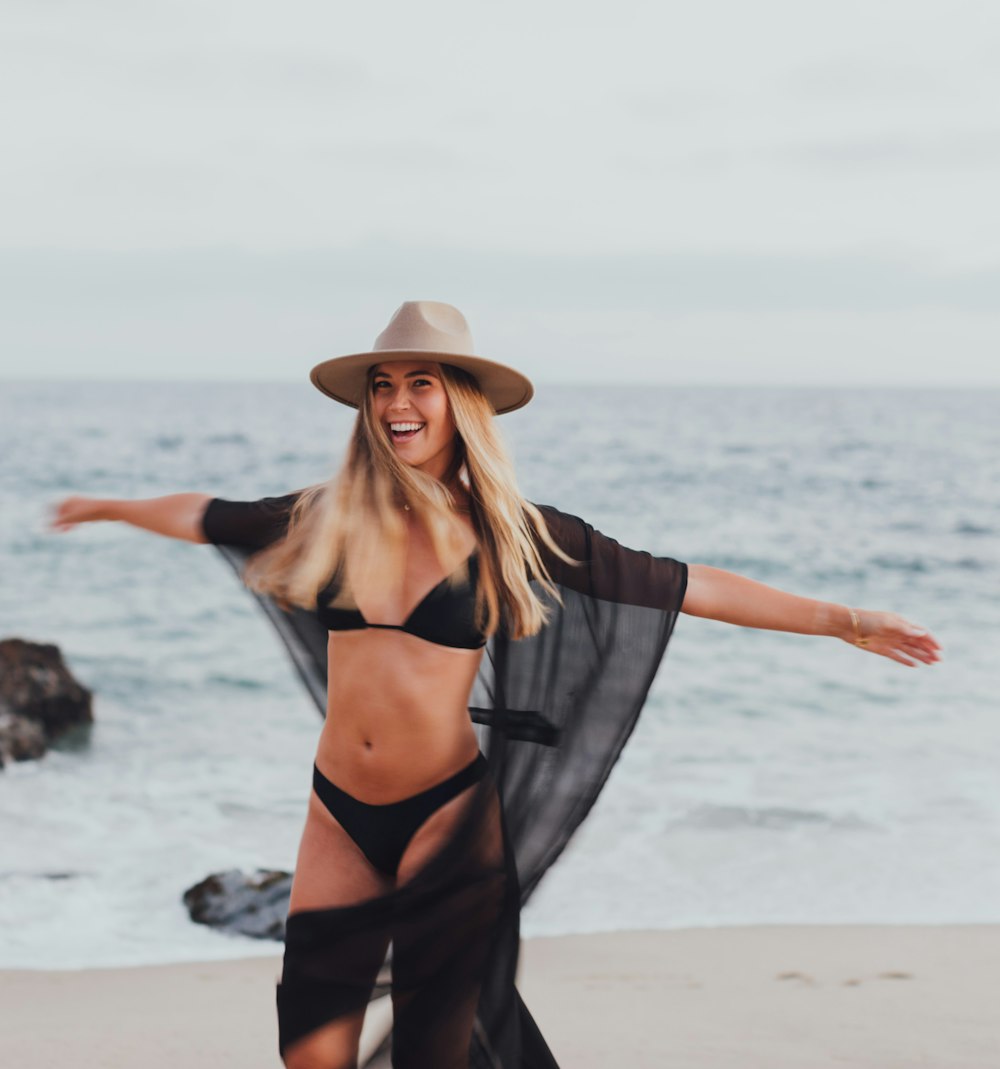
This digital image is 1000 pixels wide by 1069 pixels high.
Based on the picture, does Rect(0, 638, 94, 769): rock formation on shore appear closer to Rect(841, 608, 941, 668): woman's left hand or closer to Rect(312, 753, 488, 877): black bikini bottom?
Rect(312, 753, 488, 877): black bikini bottom

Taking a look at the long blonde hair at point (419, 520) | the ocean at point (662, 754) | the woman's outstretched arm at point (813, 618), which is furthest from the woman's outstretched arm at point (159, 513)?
the woman's outstretched arm at point (813, 618)

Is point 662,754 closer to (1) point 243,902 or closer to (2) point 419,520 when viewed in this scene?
(1) point 243,902

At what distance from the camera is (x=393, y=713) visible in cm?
273

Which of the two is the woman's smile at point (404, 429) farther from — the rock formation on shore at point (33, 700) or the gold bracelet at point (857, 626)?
the rock formation on shore at point (33, 700)

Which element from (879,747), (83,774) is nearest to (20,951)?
(83,774)

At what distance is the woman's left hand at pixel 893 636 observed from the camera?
9.37ft

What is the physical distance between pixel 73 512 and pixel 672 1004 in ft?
10.3

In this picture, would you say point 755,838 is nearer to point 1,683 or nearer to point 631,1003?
point 631,1003

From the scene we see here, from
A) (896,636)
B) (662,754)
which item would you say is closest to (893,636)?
(896,636)

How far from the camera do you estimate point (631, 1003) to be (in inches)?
192

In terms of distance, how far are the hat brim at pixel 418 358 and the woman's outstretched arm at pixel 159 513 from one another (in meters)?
0.42

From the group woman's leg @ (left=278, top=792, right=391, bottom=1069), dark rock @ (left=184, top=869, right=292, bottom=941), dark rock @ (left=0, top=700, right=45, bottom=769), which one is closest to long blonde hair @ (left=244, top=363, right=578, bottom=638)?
woman's leg @ (left=278, top=792, right=391, bottom=1069)

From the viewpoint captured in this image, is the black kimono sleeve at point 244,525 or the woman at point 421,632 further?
the black kimono sleeve at point 244,525

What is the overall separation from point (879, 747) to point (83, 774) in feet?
21.1
